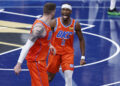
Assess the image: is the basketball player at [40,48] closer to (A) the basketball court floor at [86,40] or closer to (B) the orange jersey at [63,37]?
(B) the orange jersey at [63,37]

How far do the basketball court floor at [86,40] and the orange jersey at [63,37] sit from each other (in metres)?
1.50

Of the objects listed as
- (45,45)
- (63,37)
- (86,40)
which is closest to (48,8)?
(45,45)

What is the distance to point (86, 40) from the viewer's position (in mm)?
13141

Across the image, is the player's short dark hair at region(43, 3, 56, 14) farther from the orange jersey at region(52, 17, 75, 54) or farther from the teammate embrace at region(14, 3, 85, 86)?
the orange jersey at region(52, 17, 75, 54)

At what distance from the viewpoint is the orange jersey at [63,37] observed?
7.71 m

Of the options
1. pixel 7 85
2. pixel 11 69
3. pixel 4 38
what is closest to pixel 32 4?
pixel 4 38

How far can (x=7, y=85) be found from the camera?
8.85 metres

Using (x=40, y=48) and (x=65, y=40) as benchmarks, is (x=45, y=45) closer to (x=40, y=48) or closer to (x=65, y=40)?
(x=40, y=48)

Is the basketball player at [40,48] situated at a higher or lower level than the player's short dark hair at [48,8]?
lower

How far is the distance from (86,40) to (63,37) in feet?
18.0

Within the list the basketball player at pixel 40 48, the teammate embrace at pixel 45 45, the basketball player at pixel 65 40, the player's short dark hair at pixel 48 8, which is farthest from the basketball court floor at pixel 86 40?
the player's short dark hair at pixel 48 8

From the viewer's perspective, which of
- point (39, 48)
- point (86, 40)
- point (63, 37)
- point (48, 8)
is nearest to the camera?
point (48, 8)

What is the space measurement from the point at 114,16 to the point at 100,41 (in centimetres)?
452

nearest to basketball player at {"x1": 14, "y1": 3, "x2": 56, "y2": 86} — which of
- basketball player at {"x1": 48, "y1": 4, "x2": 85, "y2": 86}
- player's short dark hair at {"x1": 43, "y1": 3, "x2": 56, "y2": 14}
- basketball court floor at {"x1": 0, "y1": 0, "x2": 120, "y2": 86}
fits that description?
player's short dark hair at {"x1": 43, "y1": 3, "x2": 56, "y2": 14}
